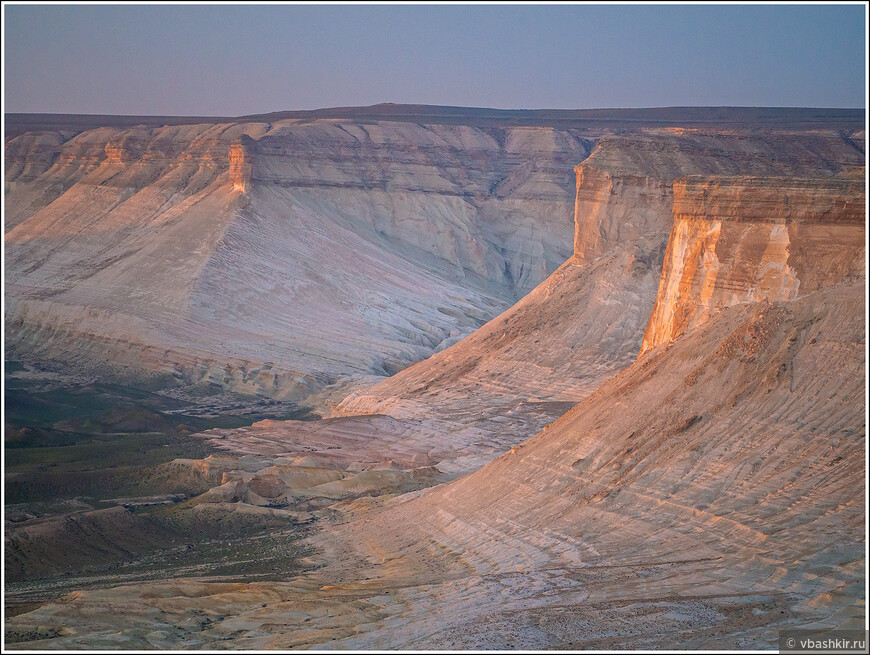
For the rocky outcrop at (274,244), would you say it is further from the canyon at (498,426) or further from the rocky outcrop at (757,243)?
the rocky outcrop at (757,243)

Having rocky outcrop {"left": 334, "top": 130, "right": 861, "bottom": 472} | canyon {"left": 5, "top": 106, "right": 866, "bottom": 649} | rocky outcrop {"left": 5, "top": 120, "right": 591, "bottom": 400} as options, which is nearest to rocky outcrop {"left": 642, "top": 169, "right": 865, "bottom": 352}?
canyon {"left": 5, "top": 106, "right": 866, "bottom": 649}

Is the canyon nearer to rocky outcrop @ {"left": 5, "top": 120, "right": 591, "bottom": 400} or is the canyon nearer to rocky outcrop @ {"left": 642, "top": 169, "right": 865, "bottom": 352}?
rocky outcrop @ {"left": 642, "top": 169, "right": 865, "bottom": 352}

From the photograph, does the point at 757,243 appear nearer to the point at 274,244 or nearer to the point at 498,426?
the point at 498,426

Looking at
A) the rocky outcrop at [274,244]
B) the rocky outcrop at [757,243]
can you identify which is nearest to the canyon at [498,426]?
the rocky outcrop at [757,243]

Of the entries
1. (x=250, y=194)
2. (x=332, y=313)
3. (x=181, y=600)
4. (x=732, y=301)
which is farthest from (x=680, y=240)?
(x=250, y=194)

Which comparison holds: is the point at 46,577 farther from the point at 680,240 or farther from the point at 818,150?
the point at 818,150
